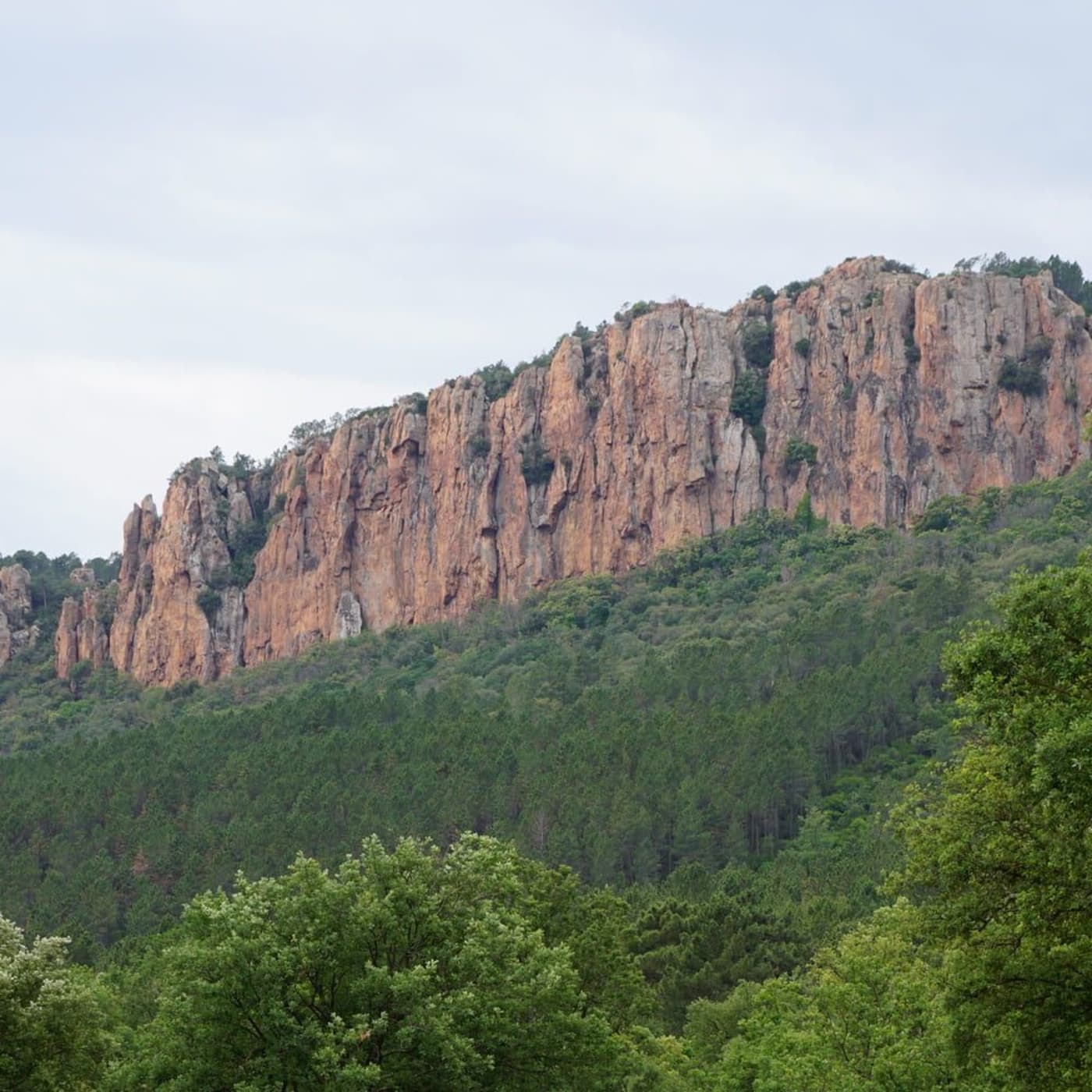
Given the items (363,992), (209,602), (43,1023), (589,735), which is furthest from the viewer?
(209,602)

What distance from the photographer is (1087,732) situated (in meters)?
20.8

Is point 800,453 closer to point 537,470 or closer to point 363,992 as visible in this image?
point 537,470

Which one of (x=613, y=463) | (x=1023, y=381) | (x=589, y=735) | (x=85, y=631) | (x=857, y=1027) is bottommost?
(x=857, y=1027)

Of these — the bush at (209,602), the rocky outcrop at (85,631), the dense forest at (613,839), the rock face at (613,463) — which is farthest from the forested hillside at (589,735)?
the rocky outcrop at (85,631)

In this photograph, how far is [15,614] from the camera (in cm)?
18262

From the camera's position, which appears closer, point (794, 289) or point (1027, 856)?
point (1027, 856)

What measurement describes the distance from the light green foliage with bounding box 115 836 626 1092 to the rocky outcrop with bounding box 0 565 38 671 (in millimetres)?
154930

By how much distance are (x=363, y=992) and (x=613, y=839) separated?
56.6 meters

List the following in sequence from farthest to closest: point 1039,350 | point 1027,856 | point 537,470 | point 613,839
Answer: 1. point 537,470
2. point 1039,350
3. point 613,839
4. point 1027,856

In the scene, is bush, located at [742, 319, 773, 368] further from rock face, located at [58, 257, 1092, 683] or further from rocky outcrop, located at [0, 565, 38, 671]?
rocky outcrop, located at [0, 565, 38, 671]

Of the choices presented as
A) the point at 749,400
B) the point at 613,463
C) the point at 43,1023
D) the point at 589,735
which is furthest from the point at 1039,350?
the point at 43,1023

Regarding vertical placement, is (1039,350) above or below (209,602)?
above

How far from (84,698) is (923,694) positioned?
98.0 meters

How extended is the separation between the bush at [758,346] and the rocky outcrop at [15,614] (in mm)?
79831
